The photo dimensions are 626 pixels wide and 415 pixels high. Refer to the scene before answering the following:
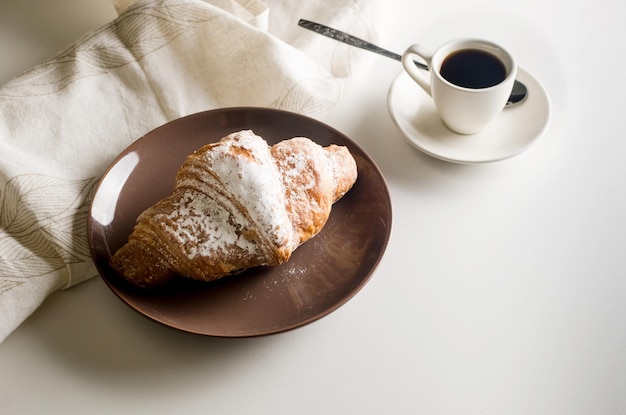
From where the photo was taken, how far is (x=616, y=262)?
981 mm

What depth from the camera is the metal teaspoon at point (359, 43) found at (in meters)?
1.17

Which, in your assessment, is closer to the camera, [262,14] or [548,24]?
[262,14]

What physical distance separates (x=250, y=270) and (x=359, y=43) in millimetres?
540

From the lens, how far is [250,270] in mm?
925

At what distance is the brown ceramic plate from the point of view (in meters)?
0.85

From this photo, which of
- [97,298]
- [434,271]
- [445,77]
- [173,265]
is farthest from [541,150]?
[97,298]

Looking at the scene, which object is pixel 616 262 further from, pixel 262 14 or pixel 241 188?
pixel 262 14

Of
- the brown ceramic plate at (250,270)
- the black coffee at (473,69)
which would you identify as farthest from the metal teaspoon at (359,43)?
the brown ceramic plate at (250,270)

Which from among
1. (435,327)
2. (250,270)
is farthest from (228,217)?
(435,327)

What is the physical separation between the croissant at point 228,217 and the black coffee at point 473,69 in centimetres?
34

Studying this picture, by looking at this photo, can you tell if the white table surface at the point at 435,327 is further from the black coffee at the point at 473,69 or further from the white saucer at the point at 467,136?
the black coffee at the point at 473,69

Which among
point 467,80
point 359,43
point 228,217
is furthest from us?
point 359,43

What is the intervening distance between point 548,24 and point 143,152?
907mm

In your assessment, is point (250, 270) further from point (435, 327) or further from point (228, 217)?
point (435, 327)
